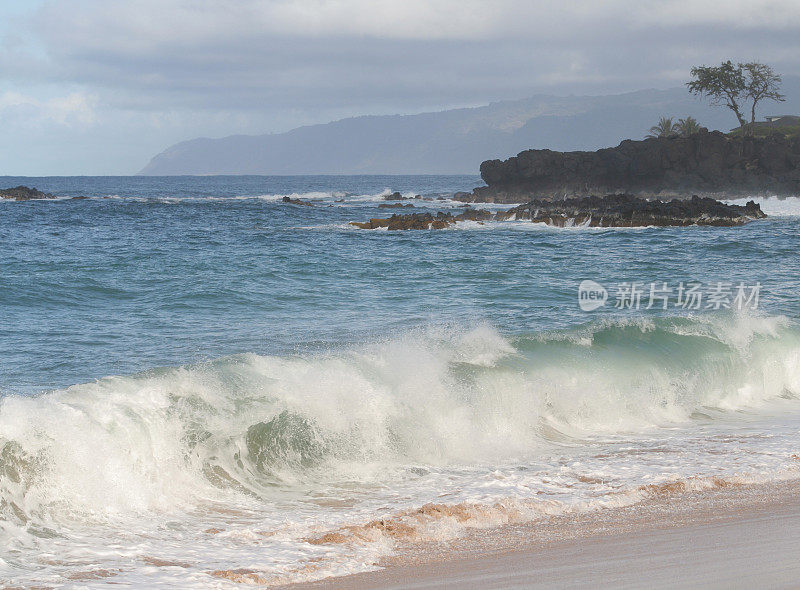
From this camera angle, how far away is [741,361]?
10297 mm

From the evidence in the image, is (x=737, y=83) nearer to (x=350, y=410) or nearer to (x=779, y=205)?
(x=779, y=205)

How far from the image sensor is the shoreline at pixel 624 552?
14.2ft

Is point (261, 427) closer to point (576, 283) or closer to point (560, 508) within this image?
point (560, 508)

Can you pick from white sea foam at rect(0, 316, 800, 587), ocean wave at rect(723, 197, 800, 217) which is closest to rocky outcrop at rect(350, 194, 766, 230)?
ocean wave at rect(723, 197, 800, 217)

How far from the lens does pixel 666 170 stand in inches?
2217

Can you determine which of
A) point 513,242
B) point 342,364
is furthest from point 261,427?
point 513,242

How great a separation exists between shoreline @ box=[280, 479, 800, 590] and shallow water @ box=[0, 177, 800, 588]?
0.21 meters

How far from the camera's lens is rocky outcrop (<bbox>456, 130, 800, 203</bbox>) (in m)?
54.4

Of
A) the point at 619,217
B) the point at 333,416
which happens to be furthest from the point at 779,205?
the point at 333,416

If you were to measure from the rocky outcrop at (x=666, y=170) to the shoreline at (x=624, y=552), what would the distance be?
2054 inches

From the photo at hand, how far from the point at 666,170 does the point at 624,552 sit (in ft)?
182

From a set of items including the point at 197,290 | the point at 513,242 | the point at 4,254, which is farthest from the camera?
the point at 513,242

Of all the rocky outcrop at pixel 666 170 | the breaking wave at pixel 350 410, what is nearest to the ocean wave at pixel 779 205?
the rocky outcrop at pixel 666 170

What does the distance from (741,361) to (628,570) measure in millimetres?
6665
